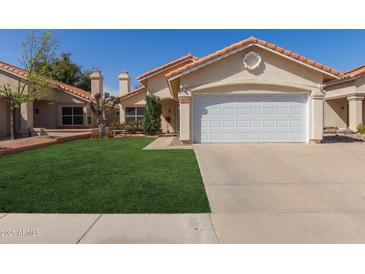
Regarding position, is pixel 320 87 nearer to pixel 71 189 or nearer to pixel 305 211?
pixel 305 211

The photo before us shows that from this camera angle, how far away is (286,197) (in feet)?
15.0

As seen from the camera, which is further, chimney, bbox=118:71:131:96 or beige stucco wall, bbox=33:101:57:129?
chimney, bbox=118:71:131:96

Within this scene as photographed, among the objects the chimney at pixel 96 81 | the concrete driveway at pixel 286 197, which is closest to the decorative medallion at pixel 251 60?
the concrete driveway at pixel 286 197

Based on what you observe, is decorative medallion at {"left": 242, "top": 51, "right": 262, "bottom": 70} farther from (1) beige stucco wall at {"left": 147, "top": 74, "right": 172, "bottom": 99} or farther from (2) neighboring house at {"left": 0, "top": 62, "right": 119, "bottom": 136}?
(2) neighboring house at {"left": 0, "top": 62, "right": 119, "bottom": 136}

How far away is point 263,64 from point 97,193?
9738 millimetres

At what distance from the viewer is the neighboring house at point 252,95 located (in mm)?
11000

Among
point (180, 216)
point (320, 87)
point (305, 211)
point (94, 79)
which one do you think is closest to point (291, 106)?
point (320, 87)

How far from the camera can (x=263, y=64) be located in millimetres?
11117

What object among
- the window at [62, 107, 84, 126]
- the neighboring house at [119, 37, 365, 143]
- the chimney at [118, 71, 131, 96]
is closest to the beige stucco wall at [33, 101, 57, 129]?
the window at [62, 107, 84, 126]

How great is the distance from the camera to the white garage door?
37.2ft

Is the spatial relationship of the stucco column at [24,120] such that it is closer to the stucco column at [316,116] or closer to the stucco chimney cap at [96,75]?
the stucco chimney cap at [96,75]

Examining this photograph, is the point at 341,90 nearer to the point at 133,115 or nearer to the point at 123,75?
the point at 133,115

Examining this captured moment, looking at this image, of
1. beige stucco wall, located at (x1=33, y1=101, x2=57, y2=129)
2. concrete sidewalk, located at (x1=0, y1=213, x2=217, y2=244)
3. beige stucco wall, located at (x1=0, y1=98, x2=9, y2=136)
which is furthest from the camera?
beige stucco wall, located at (x1=33, y1=101, x2=57, y2=129)

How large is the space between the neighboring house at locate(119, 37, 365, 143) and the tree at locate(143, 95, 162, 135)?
17.9 ft
